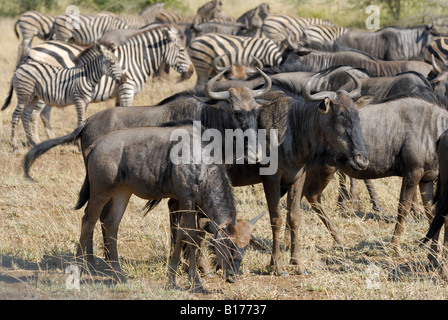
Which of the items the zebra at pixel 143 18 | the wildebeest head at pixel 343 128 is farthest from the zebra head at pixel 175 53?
the zebra at pixel 143 18

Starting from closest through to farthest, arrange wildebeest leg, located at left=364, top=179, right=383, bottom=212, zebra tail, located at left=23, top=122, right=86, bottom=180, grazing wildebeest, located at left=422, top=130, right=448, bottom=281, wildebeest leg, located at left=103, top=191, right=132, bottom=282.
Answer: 1. grazing wildebeest, located at left=422, top=130, right=448, bottom=281
2. wildebeest leg, located at left=103, top=191, right=132, bottom=282
3. zebra tail, located at left=23, top=122, right=86, bottom=180
4. wildebeest leg, located at left=364, top=179, right=383, bottom=212

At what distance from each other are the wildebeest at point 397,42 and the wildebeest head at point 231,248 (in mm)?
9443

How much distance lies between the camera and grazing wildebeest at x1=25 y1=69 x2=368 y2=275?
6.02 m

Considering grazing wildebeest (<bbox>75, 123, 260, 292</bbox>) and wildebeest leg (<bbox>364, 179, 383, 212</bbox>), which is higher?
grazing wildebeest (<bbox>75, 123, 260, 292</bbox>)

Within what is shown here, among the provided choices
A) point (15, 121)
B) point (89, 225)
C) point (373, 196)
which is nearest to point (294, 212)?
point (89, 225)

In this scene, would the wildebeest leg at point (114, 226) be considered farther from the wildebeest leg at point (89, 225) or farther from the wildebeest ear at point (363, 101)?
the wildebeest ear at point (363, 101)

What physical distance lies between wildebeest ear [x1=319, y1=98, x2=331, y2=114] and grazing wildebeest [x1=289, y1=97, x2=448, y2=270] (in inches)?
29.4

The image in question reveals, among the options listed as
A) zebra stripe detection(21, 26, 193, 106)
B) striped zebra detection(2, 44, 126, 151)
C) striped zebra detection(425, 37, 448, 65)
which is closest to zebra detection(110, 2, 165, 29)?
zebra stripe detection(21, 26, 193, 106)

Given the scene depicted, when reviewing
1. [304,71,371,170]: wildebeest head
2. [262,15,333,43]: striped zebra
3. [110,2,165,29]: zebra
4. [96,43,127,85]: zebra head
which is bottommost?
[304,71,371,170]: wildebeest head

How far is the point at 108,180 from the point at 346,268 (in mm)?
2200

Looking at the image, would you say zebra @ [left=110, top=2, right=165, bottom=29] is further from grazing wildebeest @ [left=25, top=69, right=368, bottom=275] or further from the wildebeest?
grazing wildebeest @ [left=25, top=69, right=368, bottom=275]

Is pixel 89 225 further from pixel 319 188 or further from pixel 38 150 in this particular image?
pixel 319 188

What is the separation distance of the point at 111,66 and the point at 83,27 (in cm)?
793

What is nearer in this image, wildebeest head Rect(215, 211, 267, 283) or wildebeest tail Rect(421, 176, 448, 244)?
wildebeest head Rect(215, 211, 267, 283)
